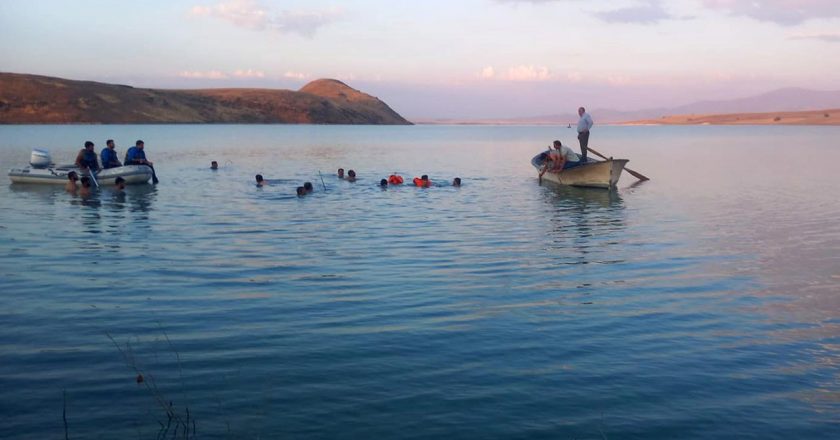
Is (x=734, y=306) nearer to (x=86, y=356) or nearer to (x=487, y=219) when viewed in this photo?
(x=86, y=356)

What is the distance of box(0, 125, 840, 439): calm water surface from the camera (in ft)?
23.6

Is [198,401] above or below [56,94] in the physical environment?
below

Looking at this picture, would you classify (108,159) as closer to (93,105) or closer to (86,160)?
(86,160)

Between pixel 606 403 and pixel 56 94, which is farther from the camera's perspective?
pixel 56 94

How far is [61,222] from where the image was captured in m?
20.6

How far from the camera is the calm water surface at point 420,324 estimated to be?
718cm

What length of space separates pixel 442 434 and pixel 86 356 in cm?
461

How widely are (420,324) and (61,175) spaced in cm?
2431

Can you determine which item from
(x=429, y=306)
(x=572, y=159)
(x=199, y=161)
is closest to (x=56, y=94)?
(x=199, y=161)

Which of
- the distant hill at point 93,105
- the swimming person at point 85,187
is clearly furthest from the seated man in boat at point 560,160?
the distant hill at point 93,105

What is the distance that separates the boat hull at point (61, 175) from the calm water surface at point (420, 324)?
23.5ft

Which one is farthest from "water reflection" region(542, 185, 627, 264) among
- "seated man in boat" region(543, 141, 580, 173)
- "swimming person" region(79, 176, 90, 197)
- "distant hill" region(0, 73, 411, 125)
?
"distant hill" region(0, 73, 411, 125)

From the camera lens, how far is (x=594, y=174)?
100.0ft

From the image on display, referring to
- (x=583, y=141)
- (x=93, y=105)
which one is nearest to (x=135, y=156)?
(x=583, y=141)
